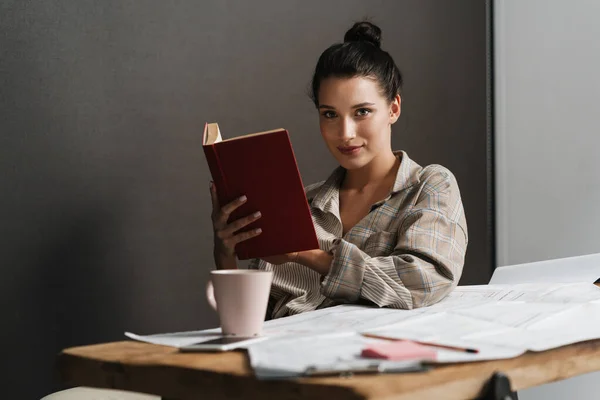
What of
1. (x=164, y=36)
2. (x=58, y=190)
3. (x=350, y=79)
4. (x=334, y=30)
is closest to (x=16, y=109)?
(x=58, y=190)

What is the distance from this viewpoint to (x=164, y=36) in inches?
76.1

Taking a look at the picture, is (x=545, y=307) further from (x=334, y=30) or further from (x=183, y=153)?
(x=334, y=30)

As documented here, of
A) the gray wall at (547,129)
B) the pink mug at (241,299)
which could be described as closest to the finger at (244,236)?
the pink mug at (241,299)

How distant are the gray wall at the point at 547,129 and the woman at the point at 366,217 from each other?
1114 mm

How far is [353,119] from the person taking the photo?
1.70 metres

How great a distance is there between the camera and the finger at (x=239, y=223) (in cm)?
142

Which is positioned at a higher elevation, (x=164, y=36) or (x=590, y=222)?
(x=164, y=36)

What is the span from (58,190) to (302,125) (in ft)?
2.71

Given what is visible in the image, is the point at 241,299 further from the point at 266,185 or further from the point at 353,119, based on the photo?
the point at 353,119

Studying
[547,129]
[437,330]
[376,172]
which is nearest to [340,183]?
[376,172]

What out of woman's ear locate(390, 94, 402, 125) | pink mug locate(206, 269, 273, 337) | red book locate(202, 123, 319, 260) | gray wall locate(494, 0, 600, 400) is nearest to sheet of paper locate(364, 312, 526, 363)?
pink mug locate(206, 269, 273, 337)

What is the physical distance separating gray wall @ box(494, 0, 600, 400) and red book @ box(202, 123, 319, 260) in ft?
5.19

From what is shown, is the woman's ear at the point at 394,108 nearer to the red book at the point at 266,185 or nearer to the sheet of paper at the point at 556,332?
the red book at the point at 266,185

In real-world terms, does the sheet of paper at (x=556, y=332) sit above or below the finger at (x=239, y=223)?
below
